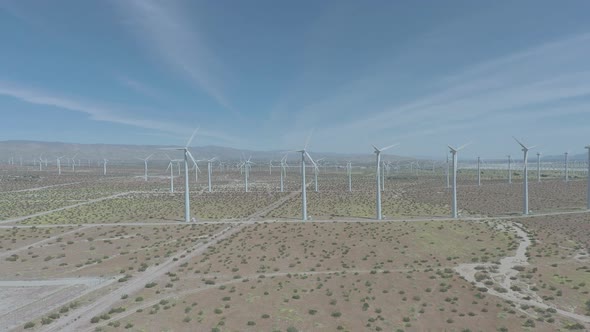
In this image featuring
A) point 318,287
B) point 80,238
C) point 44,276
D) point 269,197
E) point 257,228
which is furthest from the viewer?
point 269,197

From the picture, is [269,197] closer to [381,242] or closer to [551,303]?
[381,242]

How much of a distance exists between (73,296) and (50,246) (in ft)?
83.4

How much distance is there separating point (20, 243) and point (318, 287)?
4739cm

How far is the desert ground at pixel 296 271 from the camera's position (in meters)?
30.2

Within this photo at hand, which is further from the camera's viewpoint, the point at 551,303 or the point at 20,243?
the point at 20,243

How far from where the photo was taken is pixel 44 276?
4144cm

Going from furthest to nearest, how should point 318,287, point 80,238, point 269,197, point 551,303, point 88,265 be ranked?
point 269,197
point 80,238
point 88,265
point 318,287
point 551,303

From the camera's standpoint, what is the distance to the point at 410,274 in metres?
42.0

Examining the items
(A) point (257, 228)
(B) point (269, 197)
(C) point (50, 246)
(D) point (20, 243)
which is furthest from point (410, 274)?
(B) point (269, 197)

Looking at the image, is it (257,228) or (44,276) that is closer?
(44,276)

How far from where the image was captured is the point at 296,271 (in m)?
43.5

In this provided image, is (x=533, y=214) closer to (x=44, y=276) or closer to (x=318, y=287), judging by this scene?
(x=318, y=287)

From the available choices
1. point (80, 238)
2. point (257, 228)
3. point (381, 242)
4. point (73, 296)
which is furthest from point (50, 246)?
point (381, 242)

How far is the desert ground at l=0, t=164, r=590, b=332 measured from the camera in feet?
99.0
